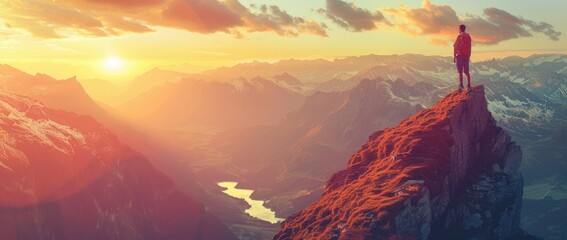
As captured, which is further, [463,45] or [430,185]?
[463,45]

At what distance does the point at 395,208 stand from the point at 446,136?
2243 cm

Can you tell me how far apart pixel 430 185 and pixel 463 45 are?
1236 inches

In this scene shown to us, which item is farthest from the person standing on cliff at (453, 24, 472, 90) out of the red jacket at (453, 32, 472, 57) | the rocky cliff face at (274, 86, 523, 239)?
the rocky cliff face at (274, 86, 523, 239)

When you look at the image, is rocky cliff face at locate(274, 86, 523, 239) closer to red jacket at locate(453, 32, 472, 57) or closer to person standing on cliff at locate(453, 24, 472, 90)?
person standing on cliff at locate(453, 24, 472, 90)

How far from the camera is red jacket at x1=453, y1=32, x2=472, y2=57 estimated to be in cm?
10156


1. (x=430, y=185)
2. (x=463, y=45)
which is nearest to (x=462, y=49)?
(x=463, y=45)

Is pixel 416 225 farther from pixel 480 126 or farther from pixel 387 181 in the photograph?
pixel 480 126

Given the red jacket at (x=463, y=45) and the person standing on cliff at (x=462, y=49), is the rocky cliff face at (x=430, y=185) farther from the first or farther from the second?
the red jacket at (x=463, y=45)

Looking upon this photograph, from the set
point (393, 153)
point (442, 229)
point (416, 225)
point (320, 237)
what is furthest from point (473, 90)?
point (320, 237)

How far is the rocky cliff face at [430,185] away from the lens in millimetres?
82125

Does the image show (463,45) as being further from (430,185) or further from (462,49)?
(430,185)

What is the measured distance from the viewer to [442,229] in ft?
304

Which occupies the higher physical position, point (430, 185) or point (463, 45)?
point (463, 45)

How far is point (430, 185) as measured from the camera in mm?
86875
